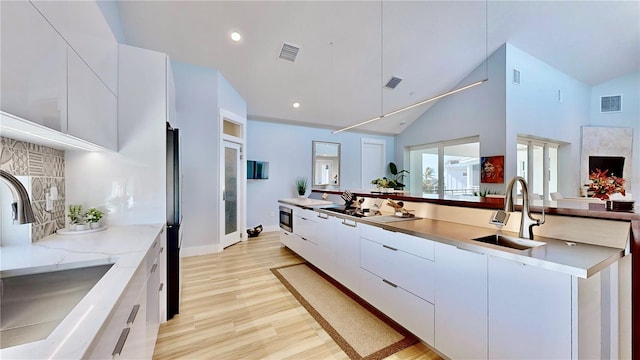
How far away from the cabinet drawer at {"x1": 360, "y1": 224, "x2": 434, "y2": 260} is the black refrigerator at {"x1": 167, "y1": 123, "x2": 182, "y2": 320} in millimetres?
1780

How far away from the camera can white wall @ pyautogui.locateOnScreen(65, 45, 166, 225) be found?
78.2 inches

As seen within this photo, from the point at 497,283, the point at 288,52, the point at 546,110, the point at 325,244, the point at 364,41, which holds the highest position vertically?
the point at 364,41

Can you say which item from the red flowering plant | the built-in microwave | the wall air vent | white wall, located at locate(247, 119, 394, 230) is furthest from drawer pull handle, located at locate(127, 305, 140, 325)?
the wall air vent

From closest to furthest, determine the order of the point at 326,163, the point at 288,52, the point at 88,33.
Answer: the point at 88,33 → the point at 288,52 → the point at 326,163

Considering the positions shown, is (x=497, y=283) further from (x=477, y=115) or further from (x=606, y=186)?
(x=477, y=115)

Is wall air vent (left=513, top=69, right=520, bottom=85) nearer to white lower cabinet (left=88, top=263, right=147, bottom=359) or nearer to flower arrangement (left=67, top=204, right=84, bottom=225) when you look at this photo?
white lower cabinet (left=88, top=263, right=147, bottom=359)

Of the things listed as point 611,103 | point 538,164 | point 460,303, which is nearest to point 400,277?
point 460,303

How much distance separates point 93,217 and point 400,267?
2.36 meters

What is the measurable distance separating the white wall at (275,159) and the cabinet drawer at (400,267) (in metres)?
3.93

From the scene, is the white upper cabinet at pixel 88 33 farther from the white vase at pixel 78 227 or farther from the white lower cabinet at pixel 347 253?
the white lower cabinet at pixel 347 253

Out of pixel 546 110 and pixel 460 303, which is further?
pixel 546 110

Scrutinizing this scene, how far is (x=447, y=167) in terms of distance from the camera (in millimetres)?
6520

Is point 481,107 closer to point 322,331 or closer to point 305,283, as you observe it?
point 305,283

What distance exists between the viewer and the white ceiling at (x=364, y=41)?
130 inches
